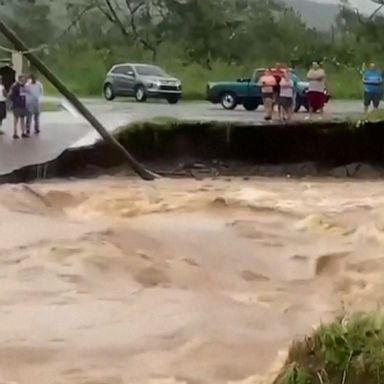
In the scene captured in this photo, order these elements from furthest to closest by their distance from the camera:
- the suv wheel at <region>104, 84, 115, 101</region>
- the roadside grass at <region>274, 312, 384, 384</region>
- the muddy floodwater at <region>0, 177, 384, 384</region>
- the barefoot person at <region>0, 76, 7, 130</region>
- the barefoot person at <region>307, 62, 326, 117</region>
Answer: the barefoot person at <region>307, 62, 326, 117</region>
the suv wheel at <region>104, 84, 115, 101</region>
the barefoot person at <region>0, 76, 7, 130</region>
the muddy floodwater at <region>0, 177, 384, 384</region>
the roadside grass at <region>274, 312, 384, 384</region>

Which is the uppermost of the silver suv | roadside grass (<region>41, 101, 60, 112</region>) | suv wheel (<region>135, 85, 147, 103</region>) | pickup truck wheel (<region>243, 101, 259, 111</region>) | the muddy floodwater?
the silver suv

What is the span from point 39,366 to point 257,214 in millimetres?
2303

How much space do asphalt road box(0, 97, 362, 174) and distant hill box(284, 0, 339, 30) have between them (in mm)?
473

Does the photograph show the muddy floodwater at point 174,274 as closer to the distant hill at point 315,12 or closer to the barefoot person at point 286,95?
the barefoot person at point 286,95

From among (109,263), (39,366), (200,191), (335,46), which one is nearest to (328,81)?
(335,46)

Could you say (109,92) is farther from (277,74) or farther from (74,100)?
(277,74)

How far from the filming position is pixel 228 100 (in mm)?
5621

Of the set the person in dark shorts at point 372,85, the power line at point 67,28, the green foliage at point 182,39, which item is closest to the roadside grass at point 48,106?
the green foliage at point 182,39

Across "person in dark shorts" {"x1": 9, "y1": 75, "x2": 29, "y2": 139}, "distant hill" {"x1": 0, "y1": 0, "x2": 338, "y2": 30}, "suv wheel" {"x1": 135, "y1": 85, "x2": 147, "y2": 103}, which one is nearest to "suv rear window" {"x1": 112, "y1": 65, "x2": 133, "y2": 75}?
"suv wheel" {"x1": 135, "y1": 85, "x2": 147, "y2": 103}

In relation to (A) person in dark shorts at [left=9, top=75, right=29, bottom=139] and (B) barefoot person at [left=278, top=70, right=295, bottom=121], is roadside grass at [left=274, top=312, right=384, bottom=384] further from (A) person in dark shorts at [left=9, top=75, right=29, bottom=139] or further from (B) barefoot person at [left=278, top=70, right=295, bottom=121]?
(B) barefoot person at [left=278, top=70, right=295, bottom=121]

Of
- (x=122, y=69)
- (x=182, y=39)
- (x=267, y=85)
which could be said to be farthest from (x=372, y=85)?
(x=122, y=69)

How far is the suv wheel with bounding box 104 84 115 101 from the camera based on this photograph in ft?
17.9

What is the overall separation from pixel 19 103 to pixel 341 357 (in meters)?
3.79

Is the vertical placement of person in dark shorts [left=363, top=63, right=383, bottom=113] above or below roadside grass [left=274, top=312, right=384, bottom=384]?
above
